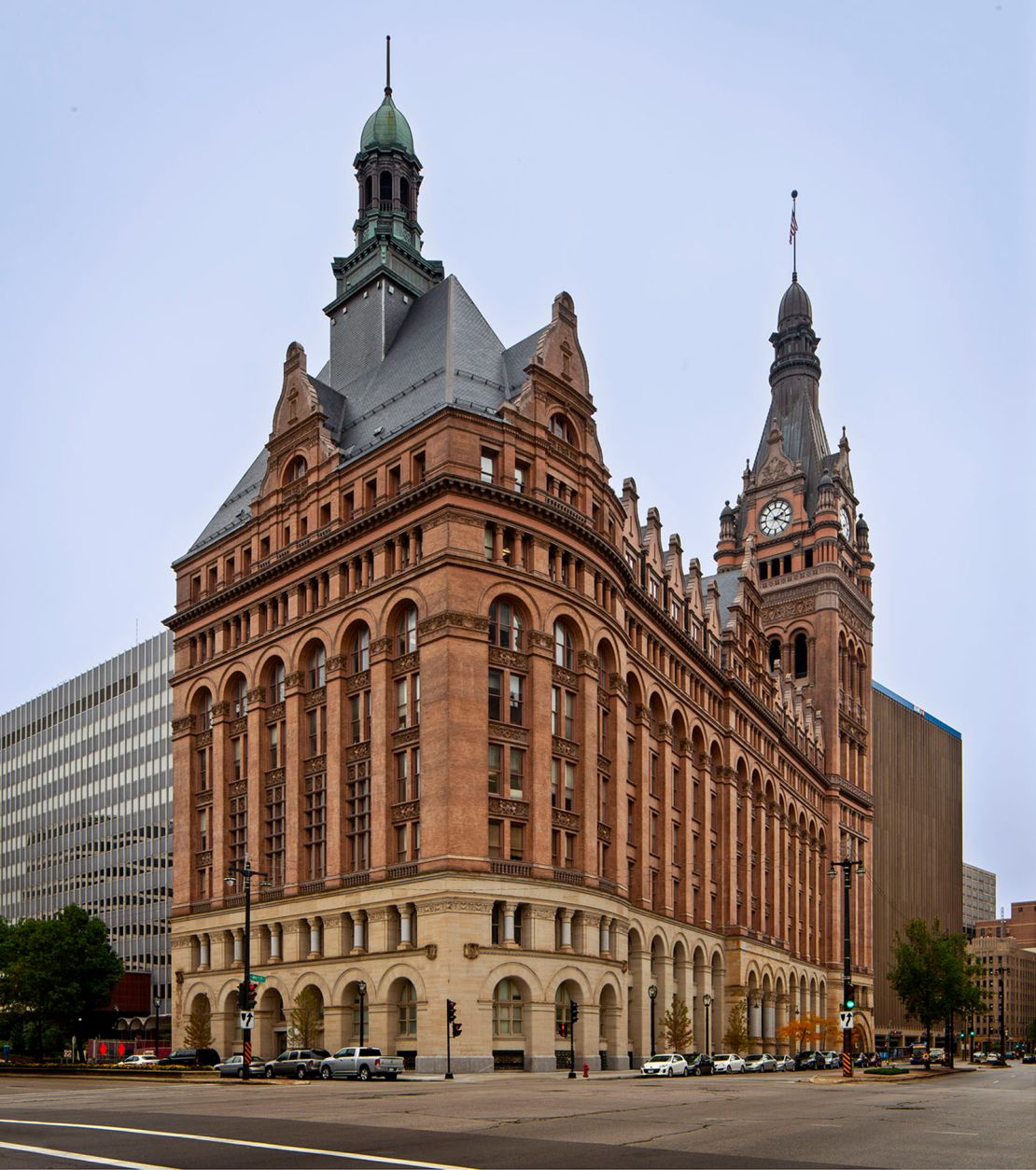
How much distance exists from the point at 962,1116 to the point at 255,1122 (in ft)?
55.7

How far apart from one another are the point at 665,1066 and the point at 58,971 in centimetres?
4975

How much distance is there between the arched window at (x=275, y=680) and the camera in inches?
3108

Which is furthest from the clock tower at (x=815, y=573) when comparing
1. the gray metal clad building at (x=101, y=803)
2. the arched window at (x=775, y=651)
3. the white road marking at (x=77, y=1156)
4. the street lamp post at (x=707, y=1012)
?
the white road marking at (x=77, y=1156)

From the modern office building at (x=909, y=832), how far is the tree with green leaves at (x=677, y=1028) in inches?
3043

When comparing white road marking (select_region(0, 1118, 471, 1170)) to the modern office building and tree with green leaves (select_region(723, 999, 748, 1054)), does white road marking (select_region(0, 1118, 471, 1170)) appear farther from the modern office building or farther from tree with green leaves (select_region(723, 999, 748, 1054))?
the modern office building

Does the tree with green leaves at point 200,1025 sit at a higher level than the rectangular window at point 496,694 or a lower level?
lower

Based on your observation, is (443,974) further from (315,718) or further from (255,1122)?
(255,1122)

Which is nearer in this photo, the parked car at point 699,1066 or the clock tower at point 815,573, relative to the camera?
the parked car at point 699,1066

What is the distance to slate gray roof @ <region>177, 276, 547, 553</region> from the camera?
71938 millimetres

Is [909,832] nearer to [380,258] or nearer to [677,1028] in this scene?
Answer: [677,1028]

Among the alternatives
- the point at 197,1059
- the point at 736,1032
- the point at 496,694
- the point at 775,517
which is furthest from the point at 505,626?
the point at 775,517

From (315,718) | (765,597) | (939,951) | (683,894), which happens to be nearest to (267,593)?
(315,718)

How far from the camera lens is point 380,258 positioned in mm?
86812

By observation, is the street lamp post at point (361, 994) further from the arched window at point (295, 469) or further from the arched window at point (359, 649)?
the arched window at point (295, 469)
